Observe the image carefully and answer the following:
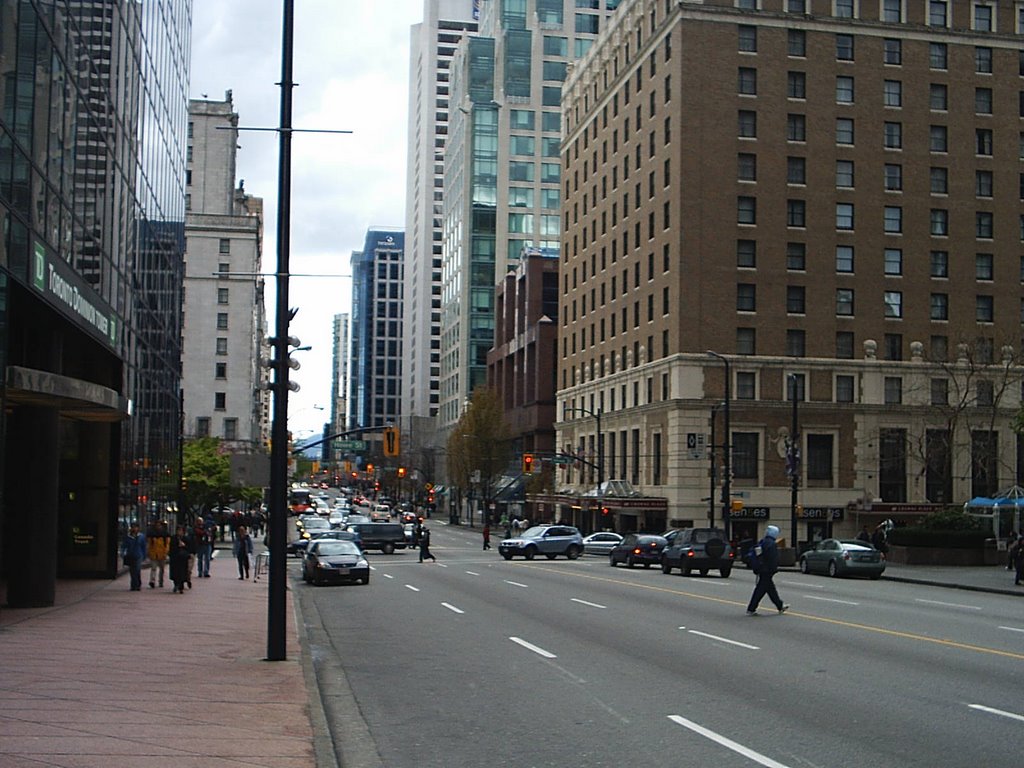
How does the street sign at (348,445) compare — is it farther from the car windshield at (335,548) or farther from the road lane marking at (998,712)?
the road lane marking at (998,712)

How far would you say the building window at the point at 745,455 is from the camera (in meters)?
68.1

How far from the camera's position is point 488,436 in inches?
4218

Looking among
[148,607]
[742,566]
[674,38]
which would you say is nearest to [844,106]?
[674,38]

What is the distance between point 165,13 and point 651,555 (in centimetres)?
2720

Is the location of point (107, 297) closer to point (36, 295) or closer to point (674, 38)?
point (36, 295)

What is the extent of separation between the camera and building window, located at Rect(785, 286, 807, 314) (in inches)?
2756

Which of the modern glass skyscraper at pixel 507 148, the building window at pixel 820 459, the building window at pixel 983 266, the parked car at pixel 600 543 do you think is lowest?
the parked car at pixel 600 543

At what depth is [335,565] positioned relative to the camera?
3694 centimetres

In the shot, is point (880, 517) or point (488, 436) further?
point (488, 436)

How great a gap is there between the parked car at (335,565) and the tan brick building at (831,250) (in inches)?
1262

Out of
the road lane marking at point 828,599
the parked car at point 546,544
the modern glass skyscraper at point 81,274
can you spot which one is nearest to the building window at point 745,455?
the parked car at point 546,544

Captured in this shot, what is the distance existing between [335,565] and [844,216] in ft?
148

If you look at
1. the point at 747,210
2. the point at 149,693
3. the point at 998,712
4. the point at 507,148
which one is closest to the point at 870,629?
the point at 998,712

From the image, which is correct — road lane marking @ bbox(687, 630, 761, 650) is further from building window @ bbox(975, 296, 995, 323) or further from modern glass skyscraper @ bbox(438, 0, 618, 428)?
modern glass skyscraper @ bbox(438, 0, 618, 428)
